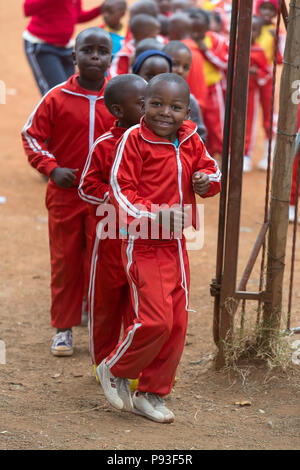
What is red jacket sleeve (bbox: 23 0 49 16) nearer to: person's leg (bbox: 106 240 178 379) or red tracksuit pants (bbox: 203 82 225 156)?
red tracksuit pants (bbox: 203 82 225 156)

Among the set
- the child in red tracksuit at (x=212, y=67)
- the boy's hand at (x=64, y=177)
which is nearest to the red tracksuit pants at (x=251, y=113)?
the child in red tracksuit at (x=212, y=67)

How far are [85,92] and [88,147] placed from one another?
312mm

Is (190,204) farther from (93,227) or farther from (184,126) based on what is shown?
(93,227)

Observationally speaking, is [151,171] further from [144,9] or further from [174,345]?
[144,9]

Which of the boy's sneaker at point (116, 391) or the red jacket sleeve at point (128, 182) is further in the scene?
the boy's sneaker at point (116, 391)

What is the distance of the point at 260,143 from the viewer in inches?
448

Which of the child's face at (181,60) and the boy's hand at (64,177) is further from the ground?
the child's face at (181,60)

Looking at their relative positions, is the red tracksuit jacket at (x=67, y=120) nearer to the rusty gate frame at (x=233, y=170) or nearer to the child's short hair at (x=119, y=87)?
the child's short hair at (x=119, y=87)

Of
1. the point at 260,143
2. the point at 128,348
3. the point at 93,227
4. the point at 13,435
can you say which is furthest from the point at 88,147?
the point at 260,143

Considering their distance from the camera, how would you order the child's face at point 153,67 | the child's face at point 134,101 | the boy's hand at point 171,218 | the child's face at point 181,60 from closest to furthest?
1. the boy's hand at point 171,218
2. the child's face at point 134,101
3. the child's face at point 153,67
4. the child's face at point 181,60

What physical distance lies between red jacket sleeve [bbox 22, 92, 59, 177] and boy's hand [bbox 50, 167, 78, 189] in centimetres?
5

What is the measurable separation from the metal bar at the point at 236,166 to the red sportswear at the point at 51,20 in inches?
156

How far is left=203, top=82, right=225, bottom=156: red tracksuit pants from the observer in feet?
29.5

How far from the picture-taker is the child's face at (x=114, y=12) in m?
7.89
